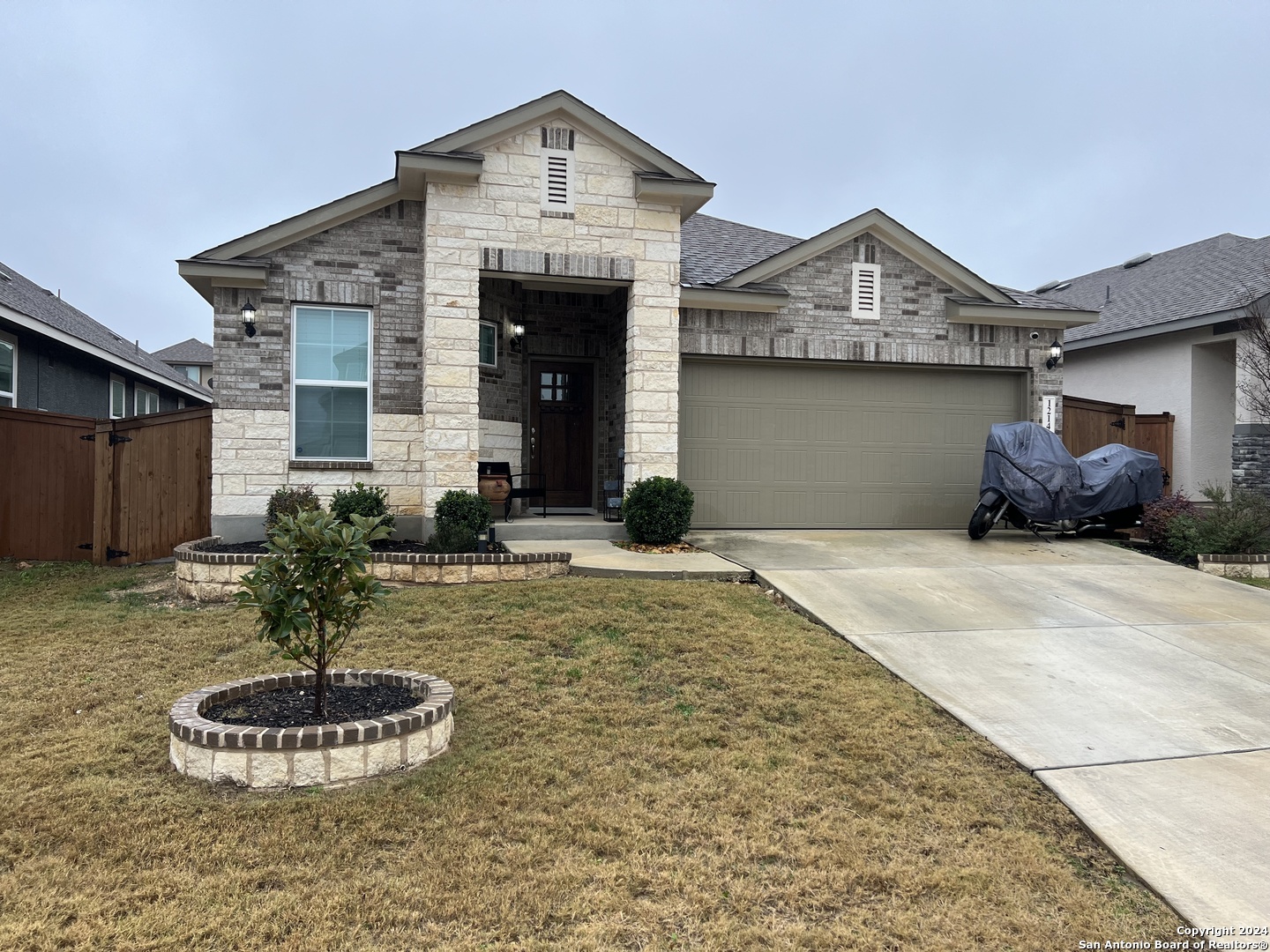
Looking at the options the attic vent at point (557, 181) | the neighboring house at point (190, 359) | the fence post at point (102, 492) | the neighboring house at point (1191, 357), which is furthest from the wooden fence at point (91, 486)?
the neighboring house at point (190, 359)

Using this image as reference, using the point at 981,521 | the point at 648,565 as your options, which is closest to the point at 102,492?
the point at 648,565

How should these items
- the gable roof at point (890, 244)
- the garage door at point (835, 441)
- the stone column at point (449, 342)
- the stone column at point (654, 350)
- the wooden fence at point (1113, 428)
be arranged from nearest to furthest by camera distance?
the stone column at point (449, 342) < the stone column at point (654, 350) < the gable roof at point (890, 244) < the garage door at point (835, 441) < the wooden fence at point (1113, 428)

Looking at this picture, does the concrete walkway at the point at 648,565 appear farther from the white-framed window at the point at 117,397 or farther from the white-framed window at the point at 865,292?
the white-framed window at the point at 117,397

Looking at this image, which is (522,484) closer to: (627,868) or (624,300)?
(624,300)

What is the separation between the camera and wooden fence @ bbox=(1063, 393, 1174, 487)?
1248cm

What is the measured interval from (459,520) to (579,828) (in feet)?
18.9

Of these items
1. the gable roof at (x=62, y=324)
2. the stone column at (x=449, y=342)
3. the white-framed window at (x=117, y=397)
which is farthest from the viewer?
the white-framed window at (x=117, y=397)

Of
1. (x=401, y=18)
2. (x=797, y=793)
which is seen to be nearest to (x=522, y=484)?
(x=797, y=793)

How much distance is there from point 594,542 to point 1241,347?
1071 cm

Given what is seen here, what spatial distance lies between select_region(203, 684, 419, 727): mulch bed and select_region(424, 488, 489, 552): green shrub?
12.9 feet

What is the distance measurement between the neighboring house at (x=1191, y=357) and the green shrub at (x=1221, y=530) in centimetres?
429

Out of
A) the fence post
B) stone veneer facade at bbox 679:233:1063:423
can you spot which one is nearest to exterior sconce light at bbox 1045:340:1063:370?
stone veneer facade at bbox 679:233:1063:423

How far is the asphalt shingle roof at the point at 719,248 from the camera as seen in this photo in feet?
36.3

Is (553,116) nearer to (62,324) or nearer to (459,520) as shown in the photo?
(459,520)
